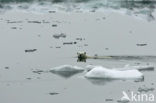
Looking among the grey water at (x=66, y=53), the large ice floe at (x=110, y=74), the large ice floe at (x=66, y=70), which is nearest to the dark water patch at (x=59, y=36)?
the grey water at (x=66, y=53)

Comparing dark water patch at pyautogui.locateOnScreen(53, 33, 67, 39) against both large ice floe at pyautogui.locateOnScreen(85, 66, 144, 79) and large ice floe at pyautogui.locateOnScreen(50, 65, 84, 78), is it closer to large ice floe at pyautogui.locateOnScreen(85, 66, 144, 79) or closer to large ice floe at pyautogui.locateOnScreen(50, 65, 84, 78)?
large ice floe at pyautogui.locateOnScreen(50, 65, 84, 78)

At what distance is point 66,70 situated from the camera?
10.6 meters

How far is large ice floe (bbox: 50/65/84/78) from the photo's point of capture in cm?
1048

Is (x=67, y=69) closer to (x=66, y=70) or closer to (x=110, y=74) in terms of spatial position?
(x=66, y=70)

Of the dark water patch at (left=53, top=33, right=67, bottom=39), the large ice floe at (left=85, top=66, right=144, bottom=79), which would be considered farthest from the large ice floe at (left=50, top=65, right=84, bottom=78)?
the dark water patch at (left=53, top=33, right=67, bottom=39)

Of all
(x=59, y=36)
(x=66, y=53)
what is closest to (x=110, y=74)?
(x=66, y=53)

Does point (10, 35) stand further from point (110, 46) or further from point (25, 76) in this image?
point (25, 76)

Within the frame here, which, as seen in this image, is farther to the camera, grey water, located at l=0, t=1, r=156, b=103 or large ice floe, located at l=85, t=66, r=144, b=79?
large ice floe, located at l=85, t=66, r=144, b=79

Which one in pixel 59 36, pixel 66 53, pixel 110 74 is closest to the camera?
pixel 110 74

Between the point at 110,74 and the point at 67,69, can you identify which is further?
the point at 67,69

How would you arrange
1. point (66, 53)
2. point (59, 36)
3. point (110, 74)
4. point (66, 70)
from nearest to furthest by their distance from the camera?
1. point (110, 74)
2. point (66, 70)
3. point (66, 53)
4. point (59, 36)

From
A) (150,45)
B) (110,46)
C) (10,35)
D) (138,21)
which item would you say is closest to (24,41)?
(10,35)

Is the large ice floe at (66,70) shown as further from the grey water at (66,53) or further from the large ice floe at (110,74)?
the large ice floe at (110,74)

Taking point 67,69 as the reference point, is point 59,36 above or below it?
below
